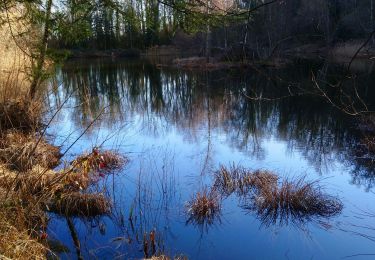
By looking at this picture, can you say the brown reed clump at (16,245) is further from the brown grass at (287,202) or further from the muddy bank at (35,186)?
the brown grass at (287,202)

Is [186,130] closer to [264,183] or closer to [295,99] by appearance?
[264,183]

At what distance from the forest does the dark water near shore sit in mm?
27

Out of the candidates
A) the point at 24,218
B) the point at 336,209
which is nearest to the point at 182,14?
the point at 24,218

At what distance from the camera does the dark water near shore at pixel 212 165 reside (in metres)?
5.27

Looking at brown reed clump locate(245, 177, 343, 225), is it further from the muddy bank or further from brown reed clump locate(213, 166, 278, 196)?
the muddy bank

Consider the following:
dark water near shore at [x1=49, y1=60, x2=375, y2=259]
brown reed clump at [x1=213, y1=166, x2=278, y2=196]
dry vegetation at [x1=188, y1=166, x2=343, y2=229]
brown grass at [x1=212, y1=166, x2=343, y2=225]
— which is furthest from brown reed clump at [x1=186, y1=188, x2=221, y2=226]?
brown reed clump at [x1=213, y1=166, x2=278, y2=196]

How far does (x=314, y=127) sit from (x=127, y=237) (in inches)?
303

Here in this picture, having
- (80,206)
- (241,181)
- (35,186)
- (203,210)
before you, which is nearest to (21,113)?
(35,186)

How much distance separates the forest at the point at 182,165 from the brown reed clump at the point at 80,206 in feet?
0.05

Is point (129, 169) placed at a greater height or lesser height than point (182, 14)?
lesser

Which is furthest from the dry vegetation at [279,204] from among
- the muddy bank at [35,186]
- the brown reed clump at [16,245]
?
the brown reed clump at [16,245]

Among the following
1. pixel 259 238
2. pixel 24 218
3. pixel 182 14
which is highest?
pixel 182 14

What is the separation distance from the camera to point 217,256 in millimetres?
5027

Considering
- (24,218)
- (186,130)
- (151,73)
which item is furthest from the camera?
(151,73)
